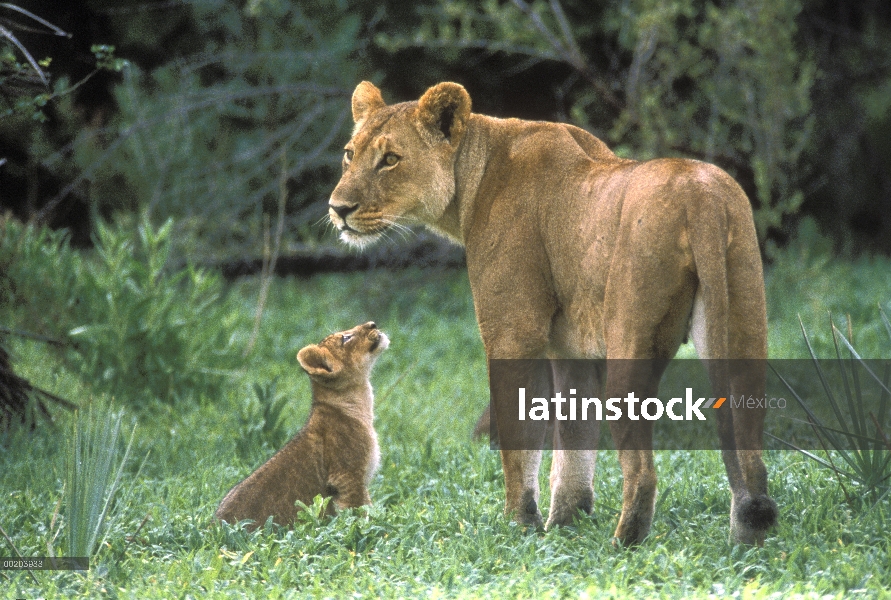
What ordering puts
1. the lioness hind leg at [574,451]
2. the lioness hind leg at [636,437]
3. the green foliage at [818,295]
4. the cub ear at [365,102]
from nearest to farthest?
the lioness hind leg at [636,437]
the lioness hind leg at [574,451]
the cub ear at [365,102]
the green foliage at [818,295]

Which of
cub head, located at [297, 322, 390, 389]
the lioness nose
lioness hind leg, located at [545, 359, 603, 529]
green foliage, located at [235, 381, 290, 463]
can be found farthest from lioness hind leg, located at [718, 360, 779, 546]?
green foliage, located at [235, 381, 290, 463]

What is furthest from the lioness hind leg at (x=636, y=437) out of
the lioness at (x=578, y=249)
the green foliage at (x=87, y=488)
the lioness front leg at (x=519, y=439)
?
the green foliage at (x=87, y=488)

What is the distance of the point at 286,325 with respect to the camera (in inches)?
370

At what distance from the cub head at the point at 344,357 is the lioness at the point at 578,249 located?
2.91 ft

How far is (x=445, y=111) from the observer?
4629 millimetres

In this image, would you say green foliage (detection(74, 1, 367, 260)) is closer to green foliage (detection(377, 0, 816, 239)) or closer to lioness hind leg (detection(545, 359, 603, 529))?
green foliage (detection(377, 0, 816, 239))

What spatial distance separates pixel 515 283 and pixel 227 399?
11.1 ft

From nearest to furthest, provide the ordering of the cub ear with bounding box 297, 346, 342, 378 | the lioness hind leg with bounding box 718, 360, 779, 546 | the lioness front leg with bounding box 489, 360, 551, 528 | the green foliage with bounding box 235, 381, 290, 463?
the lioness hind leg with bounding box 718, 360, 779, 546, the lioness front leg with bounding box 489, 360, 551, 528, the cub ear with bounding box 297, 346, 342, 378, the green foliage with bounding box 235, 381, 290, 463

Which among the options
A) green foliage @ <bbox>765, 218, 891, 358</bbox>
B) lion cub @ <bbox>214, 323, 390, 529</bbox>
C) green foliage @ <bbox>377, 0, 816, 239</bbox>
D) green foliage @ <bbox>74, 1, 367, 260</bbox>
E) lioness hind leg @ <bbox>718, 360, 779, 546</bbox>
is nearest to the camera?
lioness hind leg @ <bbox>718, 360, 779, 546</bbox>

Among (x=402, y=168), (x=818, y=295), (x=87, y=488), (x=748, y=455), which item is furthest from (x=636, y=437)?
(x=818, y=295)

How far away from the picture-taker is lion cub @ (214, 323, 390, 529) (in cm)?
468

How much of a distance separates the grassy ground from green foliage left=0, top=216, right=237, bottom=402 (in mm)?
153

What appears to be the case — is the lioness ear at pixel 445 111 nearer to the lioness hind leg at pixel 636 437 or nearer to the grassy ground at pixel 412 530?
the lioness hind leg at pixel 636 437

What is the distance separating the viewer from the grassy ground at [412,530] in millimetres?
3777
